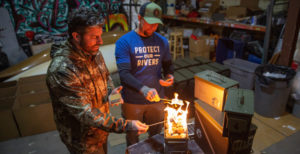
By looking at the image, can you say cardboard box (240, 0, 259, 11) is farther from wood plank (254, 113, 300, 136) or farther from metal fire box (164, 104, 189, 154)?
metal fire box (164, 104, 189, 154)

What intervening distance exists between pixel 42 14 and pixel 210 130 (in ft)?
19.2

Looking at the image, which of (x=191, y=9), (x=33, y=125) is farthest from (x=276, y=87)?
(x=191, y=9)

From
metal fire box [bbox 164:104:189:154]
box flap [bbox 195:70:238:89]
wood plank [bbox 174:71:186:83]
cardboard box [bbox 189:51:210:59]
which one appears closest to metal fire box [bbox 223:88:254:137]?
metal fire box [bbox 164:104:189:154]

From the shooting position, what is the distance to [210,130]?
1.75 meters

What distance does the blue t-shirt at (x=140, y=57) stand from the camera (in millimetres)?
2135

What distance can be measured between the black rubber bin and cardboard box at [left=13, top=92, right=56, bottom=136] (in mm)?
3939

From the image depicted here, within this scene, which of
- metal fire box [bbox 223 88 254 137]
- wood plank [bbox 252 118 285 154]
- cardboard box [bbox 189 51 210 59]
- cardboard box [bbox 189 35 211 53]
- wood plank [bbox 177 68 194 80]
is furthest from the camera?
cardboard box [bbox 189 51 210 59]

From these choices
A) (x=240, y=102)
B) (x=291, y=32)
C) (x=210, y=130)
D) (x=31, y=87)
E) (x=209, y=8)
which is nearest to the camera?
(x=240, y=102)

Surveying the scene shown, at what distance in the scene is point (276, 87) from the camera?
11.0ft

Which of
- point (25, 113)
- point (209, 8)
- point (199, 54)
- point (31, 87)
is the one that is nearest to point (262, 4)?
point (209, 8)

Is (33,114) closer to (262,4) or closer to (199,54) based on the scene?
(199,54)

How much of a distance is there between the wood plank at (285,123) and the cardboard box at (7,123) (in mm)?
4509

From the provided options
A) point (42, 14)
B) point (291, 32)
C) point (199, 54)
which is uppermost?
point (42, 14)

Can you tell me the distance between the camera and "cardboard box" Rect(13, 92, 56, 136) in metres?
3.19
